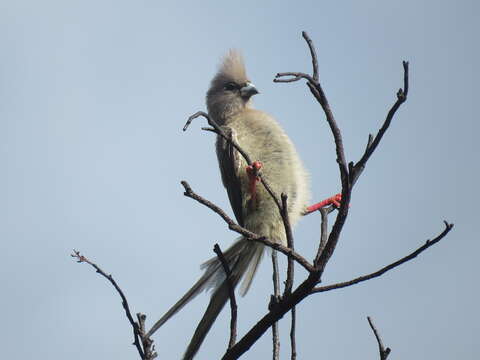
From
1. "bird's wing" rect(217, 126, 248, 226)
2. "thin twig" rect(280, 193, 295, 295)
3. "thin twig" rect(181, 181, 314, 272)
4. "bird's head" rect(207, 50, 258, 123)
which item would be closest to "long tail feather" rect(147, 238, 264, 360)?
"bird's wing" rect(217, 126, 248, 226)

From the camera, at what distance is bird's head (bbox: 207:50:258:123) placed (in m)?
6.60

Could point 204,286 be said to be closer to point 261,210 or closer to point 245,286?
point 245,286

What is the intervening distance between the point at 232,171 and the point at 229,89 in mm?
1596

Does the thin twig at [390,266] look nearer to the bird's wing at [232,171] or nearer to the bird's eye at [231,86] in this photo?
the bird's wing at [232,171]

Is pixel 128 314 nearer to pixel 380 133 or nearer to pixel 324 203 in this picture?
pixel 380 133

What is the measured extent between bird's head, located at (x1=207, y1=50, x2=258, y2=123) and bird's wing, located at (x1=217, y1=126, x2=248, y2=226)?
783 millimetres

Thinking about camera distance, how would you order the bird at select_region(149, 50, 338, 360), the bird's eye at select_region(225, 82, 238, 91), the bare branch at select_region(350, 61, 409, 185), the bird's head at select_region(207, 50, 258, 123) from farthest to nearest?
1. the bird's eye at select_region(225, 82, 238, 91)
2. the bird's head at select_region(207, 50, 258, 123)
3. the bird at select_region(149, 50, 338, 360)
4. the bare branch at select_region(350, 61, 409, 185)

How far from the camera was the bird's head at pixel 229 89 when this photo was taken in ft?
21.6

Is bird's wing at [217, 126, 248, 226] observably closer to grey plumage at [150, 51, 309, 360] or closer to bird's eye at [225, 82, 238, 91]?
grey plumage at [150, 51, 309, 360]

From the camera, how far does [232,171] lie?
5.58 metres

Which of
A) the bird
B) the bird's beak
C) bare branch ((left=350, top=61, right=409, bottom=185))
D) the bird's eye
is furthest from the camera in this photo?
the bird's eye

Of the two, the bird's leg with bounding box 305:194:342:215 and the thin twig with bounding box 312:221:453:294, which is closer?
the thin twig with bounding box 312:221:453:294

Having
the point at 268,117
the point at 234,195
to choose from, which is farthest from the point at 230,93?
the point at 234,195

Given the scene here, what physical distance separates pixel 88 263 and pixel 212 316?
1.05 metres
